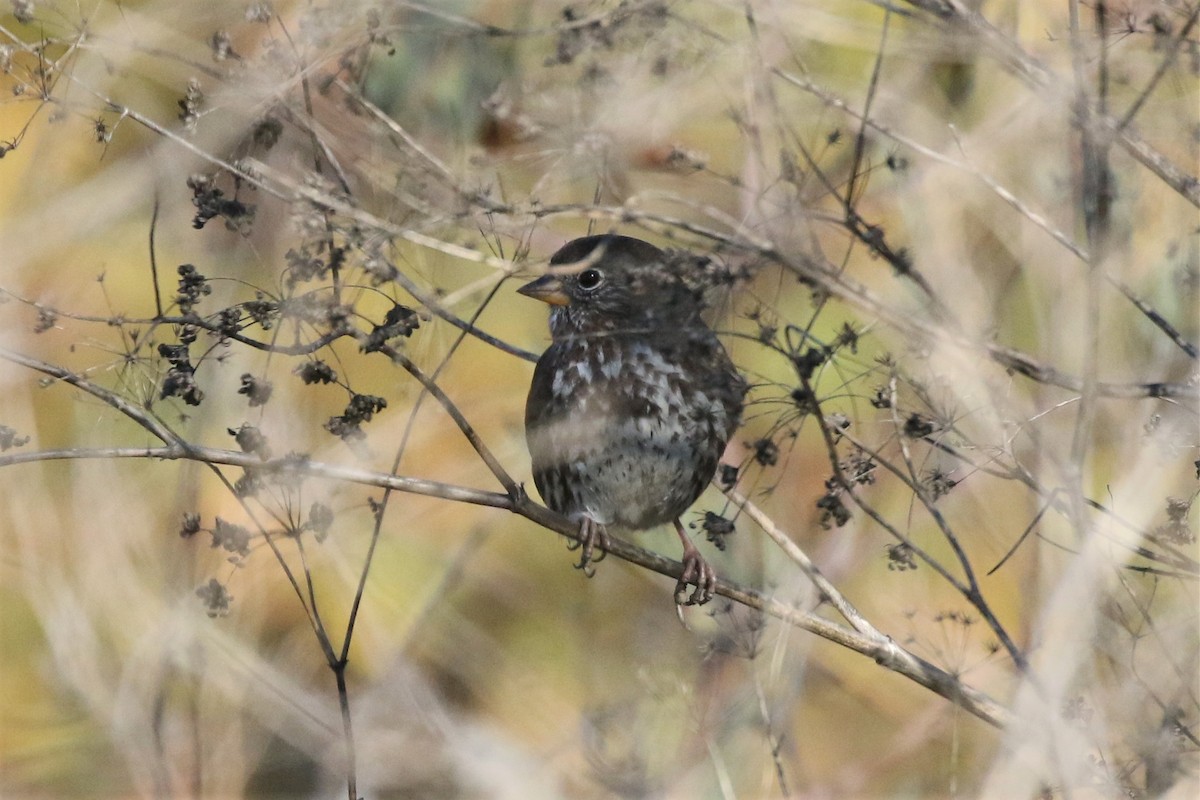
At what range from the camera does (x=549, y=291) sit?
449 cm

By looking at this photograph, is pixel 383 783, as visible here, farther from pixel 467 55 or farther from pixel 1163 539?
pixel 1163 539

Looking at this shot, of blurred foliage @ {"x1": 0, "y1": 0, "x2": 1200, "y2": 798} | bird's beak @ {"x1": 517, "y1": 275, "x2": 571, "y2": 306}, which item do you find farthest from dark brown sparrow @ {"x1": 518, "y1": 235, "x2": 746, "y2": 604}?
blurred foliage @ {"x1": 0, "y1": 0, "x2": 1200, "y2": 798}

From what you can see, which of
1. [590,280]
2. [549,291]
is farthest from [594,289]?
[549,291]

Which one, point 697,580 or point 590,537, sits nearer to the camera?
point 590,537

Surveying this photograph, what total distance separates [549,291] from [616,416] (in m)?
0.47

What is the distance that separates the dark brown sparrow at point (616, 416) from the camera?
4.29 metres

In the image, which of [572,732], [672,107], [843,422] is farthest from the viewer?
[572,732]

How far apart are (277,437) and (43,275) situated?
A: 1.66 metres

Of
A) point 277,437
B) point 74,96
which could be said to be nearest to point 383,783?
point 277,437

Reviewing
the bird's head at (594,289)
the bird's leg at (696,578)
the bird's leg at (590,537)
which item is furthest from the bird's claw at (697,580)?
the bird's head at (594,289)

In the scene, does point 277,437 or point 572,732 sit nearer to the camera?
point 277,437

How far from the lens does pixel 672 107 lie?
3418mm

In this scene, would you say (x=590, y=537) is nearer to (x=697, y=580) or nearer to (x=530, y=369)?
(x=697, y=580)

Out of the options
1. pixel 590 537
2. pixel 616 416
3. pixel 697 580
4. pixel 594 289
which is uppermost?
pixel 594 289
